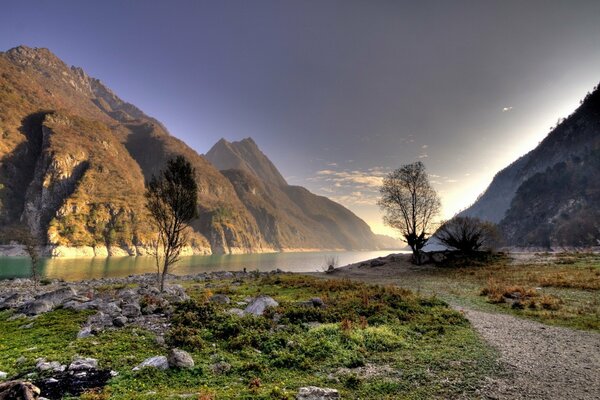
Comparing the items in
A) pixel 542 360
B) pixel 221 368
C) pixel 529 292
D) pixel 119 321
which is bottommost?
pixel 542 360

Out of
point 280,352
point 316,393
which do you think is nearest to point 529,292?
point 280,352

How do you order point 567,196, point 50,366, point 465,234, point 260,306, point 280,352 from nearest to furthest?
point 50,366, point 280,352, point 260,306, point 465,234, point 567,196

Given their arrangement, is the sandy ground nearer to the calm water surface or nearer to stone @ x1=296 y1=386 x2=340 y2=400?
stone @ x1=296 y1=386 x2=340 y2=400

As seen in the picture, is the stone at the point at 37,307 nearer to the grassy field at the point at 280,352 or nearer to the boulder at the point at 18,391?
the grassy field at the point at 280,352

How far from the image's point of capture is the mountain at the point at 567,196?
117250mm

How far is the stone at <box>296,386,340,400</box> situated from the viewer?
730cm

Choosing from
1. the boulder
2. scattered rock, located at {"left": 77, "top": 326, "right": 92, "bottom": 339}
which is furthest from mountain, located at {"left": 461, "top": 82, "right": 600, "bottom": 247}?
the boulder

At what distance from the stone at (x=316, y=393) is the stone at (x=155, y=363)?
4.14 meters

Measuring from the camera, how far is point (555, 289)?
23.5 m

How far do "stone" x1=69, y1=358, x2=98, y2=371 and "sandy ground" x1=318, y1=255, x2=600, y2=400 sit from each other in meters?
10.5

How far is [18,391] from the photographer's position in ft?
20.7

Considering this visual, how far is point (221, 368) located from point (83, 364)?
3861mm

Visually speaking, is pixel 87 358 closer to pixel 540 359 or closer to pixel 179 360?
pixel 179 360

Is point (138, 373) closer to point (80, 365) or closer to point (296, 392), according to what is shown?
point (80, 365)
